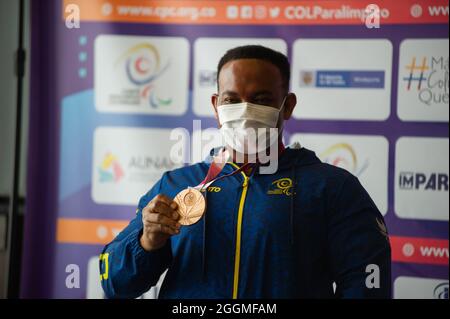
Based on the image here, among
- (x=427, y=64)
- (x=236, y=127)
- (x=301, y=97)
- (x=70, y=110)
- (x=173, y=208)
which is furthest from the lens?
(x=70, y=110)

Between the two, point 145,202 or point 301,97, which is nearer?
point 145,202

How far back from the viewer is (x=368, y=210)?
114 cm

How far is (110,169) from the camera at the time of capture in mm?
1957

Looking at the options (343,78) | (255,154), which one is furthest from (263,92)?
(343,78)

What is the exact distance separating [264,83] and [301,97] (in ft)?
2.32

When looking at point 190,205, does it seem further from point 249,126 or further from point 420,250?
point 420,250

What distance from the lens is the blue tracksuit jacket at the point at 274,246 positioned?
3.69 ft

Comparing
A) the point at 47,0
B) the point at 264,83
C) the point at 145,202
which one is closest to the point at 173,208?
the point at 145,202

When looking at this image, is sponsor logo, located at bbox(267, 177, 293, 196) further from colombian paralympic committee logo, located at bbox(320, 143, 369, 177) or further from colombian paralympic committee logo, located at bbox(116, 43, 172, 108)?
colombian paralympic committee logo, located at bbox(116, 43, 172, 108)

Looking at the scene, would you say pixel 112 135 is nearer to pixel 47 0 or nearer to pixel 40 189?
pixel 40 189

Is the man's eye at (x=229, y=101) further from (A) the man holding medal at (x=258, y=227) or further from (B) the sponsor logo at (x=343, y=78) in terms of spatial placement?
(B) the sponsor logo at (x=343, y=78)

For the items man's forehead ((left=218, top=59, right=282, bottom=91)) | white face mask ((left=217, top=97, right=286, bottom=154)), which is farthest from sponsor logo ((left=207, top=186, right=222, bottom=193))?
man's forehead ((left=218, top=59, right=282, bottom=91))

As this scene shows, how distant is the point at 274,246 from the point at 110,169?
3.36 ft

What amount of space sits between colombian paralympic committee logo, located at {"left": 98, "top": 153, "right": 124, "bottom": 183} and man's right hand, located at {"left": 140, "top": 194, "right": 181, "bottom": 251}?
2.94 ft
